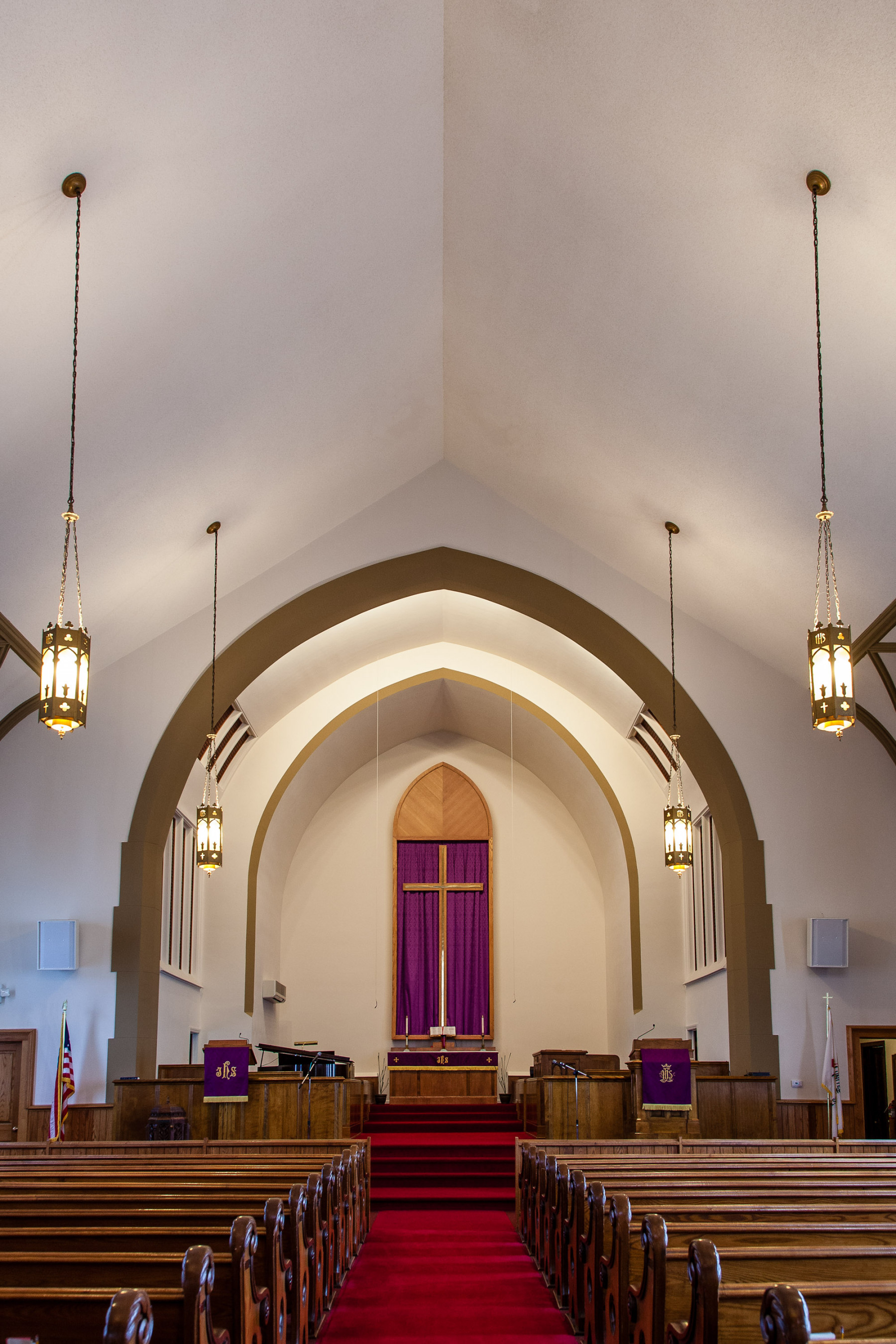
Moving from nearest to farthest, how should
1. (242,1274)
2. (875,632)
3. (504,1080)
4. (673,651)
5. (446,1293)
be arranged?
(242,1274), (446,1293), (875,632), (673,651), (504,1080)

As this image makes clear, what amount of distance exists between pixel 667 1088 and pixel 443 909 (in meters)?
8.18

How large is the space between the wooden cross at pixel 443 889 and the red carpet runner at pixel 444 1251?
140 inches

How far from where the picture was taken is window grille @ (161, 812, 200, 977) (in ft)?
39.2

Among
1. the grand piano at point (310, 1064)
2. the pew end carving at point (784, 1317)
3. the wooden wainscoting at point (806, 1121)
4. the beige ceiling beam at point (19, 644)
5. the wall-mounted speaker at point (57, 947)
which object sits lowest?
the wooden wainscoting at point (806, 1121)

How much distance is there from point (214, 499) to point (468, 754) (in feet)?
28.4

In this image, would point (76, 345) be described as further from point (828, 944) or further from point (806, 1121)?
point (806, 1121)

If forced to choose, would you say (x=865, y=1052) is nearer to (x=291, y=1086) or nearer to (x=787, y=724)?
(x=787, y=724)

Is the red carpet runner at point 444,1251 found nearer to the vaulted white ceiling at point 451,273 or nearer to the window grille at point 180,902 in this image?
the window grille at point 180,902

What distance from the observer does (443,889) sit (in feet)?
55.9

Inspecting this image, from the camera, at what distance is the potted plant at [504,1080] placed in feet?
51.5

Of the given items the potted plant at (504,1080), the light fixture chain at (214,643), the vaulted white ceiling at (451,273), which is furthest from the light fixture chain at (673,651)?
the potted plant at (504,1080)

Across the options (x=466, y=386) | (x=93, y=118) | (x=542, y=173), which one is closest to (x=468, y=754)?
(x=466, y=386)

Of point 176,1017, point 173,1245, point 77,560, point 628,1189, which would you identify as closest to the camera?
point 173,1245

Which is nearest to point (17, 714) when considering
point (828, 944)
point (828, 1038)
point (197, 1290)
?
point (828, 944)
